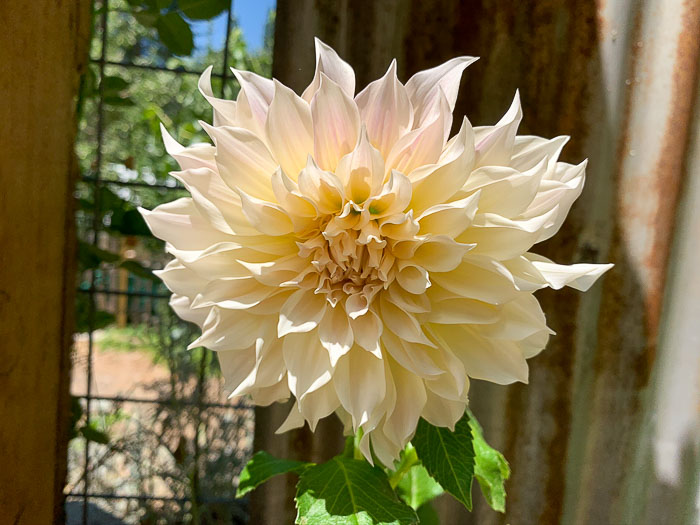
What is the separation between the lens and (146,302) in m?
1.06

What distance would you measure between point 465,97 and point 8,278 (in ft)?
2.23

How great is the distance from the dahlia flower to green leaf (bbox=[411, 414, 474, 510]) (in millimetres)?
66

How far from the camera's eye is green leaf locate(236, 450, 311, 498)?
570mm

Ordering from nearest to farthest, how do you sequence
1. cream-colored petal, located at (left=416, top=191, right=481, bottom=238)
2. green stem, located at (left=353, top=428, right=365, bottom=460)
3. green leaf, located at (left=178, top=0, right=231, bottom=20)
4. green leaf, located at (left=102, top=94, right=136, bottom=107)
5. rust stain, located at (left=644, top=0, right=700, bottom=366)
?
cream-colored petal, located at (left=416, top=191, right=481, bottom=238) → green stem, located at (left=353, top=428, right=365, bottom=460) → rust stain, located at (left=644, top=0, right=700, bottom=366) → green leaf, located at (left=178, top=0, right=231, bottom=20) → green leaf, located at (left=102, top=94, right=136, bottom=107)

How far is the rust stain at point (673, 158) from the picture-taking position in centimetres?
68

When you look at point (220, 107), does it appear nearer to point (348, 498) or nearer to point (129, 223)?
point (348, 498)

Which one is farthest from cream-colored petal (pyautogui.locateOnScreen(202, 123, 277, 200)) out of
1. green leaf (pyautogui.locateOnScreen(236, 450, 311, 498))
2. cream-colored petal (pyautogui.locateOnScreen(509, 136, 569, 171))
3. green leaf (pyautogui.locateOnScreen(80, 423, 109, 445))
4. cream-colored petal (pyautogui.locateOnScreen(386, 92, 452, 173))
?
green leaf (pyautogui.locateOnScreen(80, 423, 109, 445))

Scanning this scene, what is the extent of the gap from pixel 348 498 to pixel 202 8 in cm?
72

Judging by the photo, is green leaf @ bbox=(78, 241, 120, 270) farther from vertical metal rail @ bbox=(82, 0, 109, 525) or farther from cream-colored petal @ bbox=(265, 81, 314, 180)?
cream-colored petal @ bbox=(265, 81, 314, 180)

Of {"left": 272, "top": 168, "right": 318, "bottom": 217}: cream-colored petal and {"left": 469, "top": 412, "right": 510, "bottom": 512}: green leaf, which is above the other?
{"left": 272, "top": 168, "right": 318, "bottom": 217}: cream-colored petal

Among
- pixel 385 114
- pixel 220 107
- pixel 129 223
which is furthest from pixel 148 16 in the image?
pixel 385 114

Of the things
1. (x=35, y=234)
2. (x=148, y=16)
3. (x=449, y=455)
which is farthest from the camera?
(x=148, y=16)

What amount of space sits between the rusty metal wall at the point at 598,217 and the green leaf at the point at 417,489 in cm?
15

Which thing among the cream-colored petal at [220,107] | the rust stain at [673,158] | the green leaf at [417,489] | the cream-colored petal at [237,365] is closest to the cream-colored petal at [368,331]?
the cream-colored petal at [237,365]
